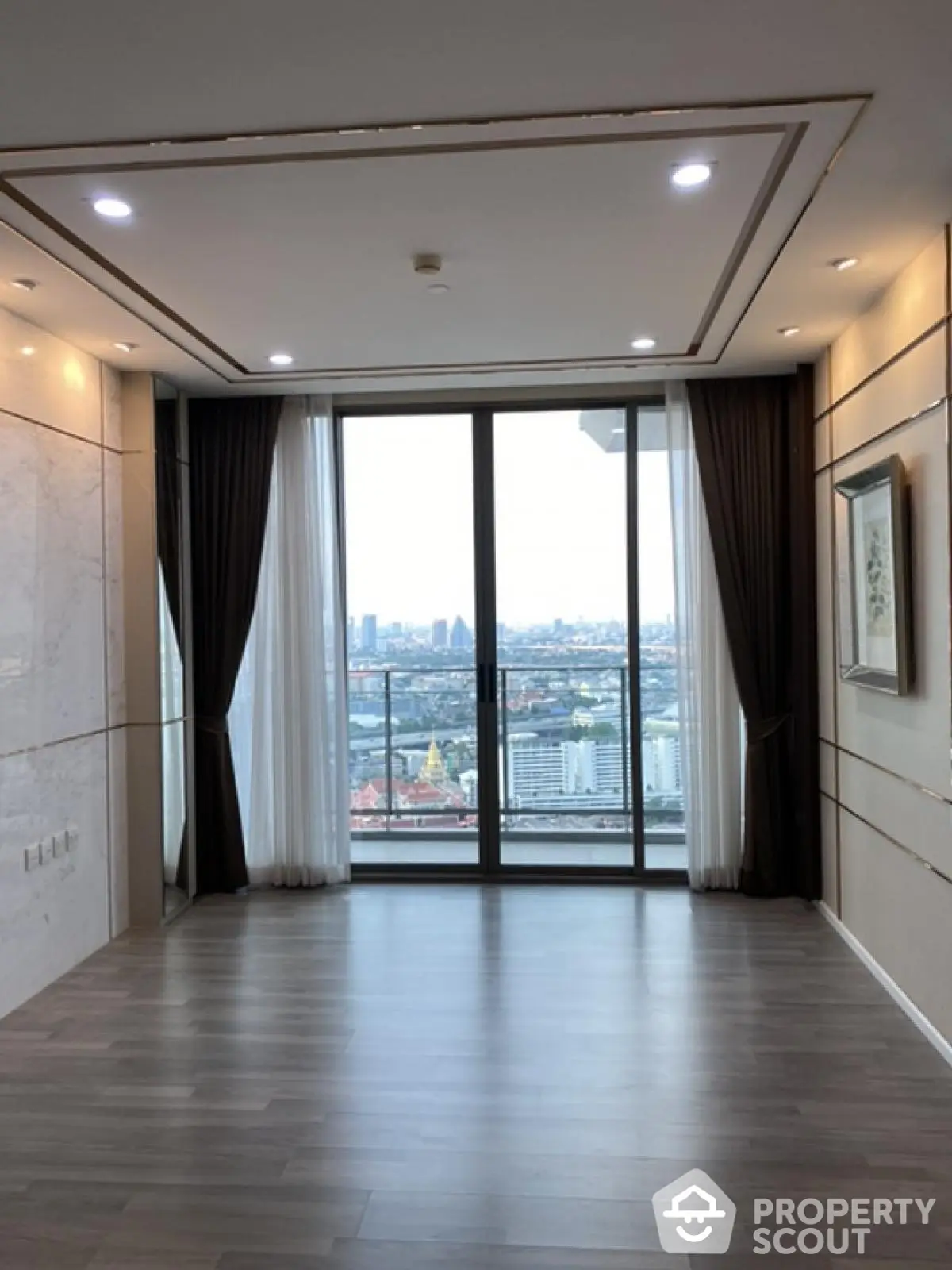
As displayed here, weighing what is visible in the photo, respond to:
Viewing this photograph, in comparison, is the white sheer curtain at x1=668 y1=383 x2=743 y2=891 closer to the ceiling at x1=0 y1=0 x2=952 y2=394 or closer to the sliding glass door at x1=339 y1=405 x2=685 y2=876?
the sliding glass door at x1=339 y1=405 x2=685 y2=876

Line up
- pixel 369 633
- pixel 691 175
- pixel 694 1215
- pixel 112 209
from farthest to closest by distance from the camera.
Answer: pixel 369 633 → pixel 112 209 → pixel 691 175 → pixel 694 1215

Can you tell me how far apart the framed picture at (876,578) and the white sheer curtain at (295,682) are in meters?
2.77

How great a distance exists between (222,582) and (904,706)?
3618 millimetres

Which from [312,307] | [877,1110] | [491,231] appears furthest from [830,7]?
[877,1110]

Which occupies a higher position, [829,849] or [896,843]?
[896,843]

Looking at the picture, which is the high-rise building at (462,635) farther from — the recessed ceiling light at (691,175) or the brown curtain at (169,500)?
the recessed ceiling light at (691,175)

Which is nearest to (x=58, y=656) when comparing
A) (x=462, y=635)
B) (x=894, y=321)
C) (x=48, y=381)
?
(x=48, y=381)

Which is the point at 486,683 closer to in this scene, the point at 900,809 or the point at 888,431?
the point at 900,809

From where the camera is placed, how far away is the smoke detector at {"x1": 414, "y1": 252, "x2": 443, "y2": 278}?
3.23 meters

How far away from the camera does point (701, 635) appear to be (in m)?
5.17

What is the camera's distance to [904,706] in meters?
3.56

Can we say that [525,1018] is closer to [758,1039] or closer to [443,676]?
[758,1039]

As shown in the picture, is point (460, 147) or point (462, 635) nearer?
point (460, 147)

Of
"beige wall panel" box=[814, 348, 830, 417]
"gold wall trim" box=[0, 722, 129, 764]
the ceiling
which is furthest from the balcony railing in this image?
the ceiling
